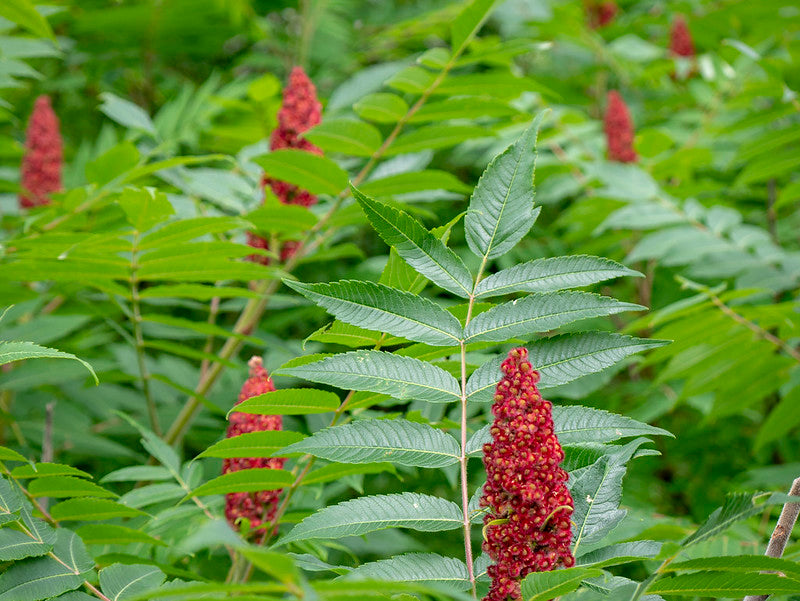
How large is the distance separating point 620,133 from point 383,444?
2.85 m

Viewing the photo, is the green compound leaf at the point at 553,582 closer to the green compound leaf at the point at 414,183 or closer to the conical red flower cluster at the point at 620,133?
the green compound leaf at the point at 414,183

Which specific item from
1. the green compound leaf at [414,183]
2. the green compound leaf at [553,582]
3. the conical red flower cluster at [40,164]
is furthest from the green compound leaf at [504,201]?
the conical red flower cluster at [40,164]

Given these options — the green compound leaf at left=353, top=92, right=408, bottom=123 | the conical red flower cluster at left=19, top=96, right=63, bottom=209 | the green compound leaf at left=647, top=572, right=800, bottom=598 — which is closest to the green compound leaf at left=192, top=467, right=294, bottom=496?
the green compound leaf at left=647, top=572, right=800, bottom=598

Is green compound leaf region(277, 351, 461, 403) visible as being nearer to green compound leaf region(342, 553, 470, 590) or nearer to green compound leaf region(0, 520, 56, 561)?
green compound leaf region(342, 553, 470, 590)

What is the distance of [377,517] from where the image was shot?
107cm

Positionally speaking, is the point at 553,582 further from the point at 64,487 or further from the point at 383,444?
the point at 64,487

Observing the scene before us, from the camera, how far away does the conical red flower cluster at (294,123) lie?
2.43m

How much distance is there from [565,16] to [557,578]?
3.86 meters

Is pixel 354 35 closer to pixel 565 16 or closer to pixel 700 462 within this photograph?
pixel 565 16

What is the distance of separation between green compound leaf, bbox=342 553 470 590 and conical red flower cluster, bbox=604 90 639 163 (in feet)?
9.28

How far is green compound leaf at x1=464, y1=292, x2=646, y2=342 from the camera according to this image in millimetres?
1140

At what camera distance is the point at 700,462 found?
3.57m

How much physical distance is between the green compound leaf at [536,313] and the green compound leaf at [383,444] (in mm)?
163

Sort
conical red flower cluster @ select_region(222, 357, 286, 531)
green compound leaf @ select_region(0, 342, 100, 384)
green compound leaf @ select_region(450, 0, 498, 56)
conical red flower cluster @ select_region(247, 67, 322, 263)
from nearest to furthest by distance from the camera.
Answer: green compound leaf @ select_region(0, 342, 100, 384), conical red flower cluster @ select_region(222, 357, 286, 531), green compound leaf @ select_region(450, 0, 498, 56), conical red flower cluster @ select_region(247, 67, 322, 263)
